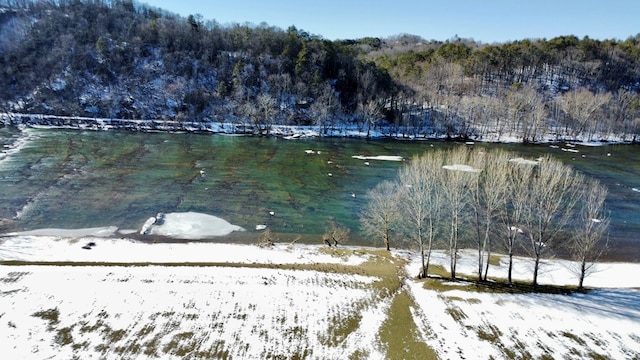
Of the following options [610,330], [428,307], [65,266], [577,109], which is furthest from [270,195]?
[577,109]

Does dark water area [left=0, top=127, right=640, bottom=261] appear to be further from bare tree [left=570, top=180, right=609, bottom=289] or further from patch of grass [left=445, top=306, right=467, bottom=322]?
patch of grass [left=445, top=306, right=467, bottom=322]

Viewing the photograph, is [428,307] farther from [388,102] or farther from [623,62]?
[623,62]

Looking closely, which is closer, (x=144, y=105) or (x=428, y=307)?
(x=428, y=307)

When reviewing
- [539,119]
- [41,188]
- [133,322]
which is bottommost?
[133,322]

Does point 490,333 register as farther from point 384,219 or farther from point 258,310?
point 258,310

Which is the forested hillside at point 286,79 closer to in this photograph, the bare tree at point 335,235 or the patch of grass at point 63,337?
the bare tree at point 335,235

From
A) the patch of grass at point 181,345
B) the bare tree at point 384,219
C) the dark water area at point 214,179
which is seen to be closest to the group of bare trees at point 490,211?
the bare tree at point 384,219
